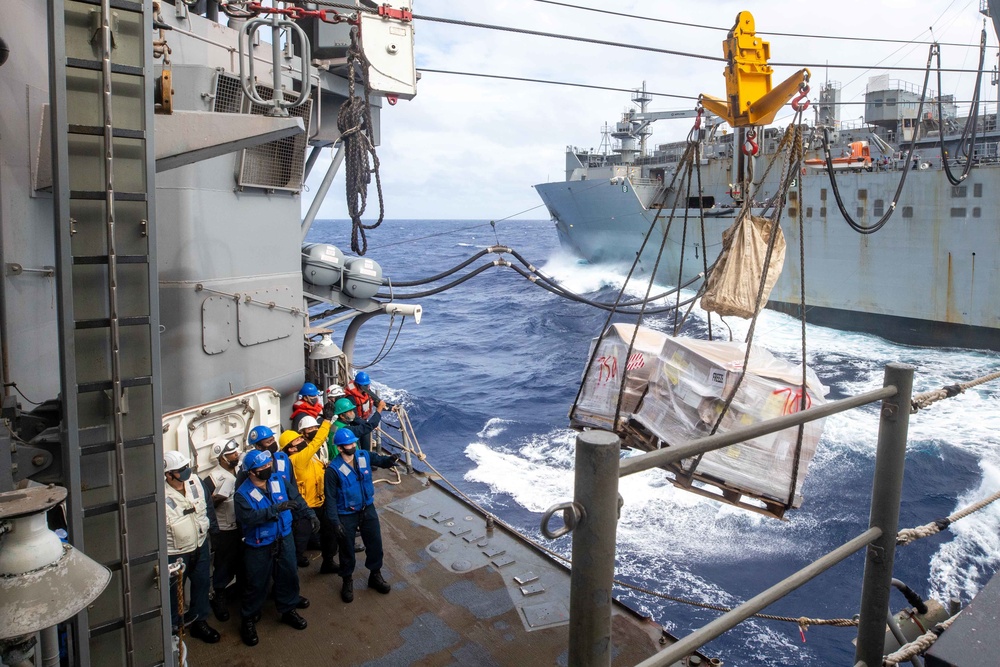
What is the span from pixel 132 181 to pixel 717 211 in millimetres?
30945

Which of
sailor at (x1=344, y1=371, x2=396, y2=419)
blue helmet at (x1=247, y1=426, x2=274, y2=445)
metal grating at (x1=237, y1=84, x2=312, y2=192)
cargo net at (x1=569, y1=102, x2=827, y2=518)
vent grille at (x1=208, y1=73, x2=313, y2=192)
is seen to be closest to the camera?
cargo net at (x1=569, y1=102, x2=827, y2=518)

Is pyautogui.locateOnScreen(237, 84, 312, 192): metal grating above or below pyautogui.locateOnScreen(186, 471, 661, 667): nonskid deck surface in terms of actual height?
above

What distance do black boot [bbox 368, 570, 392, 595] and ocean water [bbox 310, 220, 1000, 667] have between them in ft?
14.4

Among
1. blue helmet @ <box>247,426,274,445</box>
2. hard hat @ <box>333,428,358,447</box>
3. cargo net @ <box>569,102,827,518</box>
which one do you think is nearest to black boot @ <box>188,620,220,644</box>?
blue helmet @ <box>247,426,274,445</box>

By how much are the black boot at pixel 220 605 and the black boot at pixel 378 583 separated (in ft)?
4.18

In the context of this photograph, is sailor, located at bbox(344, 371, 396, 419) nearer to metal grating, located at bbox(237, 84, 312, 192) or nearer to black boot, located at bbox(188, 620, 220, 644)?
metal grating, located at bbox(237, 84, 312, 192)

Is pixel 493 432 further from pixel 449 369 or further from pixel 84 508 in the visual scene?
pixel 84 508

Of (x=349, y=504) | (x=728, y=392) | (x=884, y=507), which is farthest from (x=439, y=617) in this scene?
(x=884, y=507)

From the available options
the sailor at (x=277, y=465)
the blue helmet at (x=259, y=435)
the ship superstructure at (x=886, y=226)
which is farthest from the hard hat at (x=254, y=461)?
the ship superstructure at (x=886, y=226)

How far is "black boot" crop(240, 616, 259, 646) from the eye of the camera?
18.4ft

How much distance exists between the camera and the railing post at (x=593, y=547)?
1.41 metres

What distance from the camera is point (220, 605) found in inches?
235

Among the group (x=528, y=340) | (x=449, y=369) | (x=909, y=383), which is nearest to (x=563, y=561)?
(x=909, y=383)

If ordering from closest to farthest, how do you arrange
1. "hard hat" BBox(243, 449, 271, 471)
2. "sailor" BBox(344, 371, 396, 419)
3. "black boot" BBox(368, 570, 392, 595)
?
"hard hat" BBox(243, 449, 271, 471) → "black boot" BBox(368, 570, 392, 595) → "sailor" BBox(344, 371, 396, 419)
